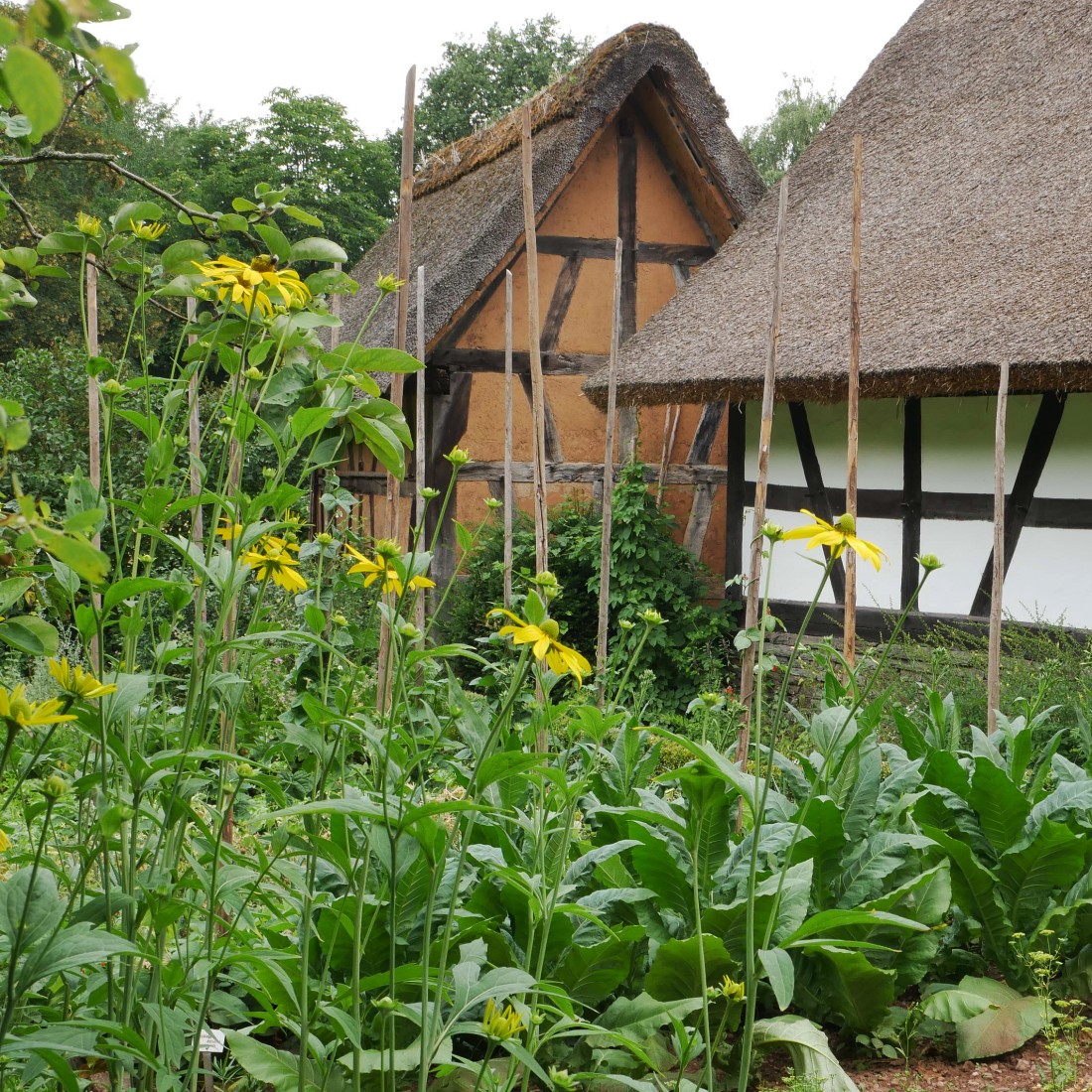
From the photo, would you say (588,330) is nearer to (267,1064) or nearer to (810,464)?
(810,464)

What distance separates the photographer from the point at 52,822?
288 centimetres

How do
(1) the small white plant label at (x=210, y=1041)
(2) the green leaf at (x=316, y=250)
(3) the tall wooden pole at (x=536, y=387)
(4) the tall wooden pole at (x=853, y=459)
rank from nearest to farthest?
(2) the green leaf at (x=316, y=250) < (1) the small white plant label at (x=210, y=1041) < (3) the tall wooden pole at (x=536, y=387) < (4) the tall wooden pole at (x=853, y=459)

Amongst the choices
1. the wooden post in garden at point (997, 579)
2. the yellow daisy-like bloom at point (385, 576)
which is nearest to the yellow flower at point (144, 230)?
the yellow daisy-like bloom at point (385, 576)

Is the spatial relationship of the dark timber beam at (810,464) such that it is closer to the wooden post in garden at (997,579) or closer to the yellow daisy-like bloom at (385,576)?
the wooden post in garden at (997,579)

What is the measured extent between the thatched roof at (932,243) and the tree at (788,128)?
18077mm

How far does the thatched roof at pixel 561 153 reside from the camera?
25.8 feet

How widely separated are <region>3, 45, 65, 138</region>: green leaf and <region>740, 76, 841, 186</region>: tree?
26.6m

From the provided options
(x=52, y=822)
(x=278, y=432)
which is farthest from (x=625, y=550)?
(x=278, y=432)

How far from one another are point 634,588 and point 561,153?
3.11 meters

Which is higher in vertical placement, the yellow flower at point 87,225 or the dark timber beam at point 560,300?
the dark timber beam at point 560,300

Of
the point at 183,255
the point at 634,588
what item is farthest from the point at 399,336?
the point at 634,588

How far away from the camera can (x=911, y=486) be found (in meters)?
6.54

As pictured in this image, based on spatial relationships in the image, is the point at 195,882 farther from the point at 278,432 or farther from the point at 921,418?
the point at 921,418

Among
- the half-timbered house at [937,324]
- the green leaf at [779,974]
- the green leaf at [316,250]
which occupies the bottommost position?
the green leaf at [779,974]
